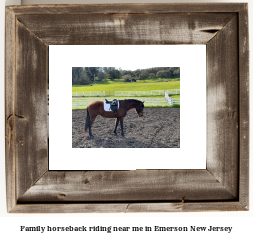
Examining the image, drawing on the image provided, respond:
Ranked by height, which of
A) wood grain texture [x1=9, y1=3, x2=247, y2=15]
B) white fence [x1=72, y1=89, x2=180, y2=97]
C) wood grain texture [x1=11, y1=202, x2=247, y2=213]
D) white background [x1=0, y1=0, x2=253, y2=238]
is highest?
wood grain texture [x1=9, y1=3, x2=247, y2=15]

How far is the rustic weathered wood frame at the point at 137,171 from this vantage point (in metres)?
0.64

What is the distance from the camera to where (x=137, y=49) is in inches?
25.8

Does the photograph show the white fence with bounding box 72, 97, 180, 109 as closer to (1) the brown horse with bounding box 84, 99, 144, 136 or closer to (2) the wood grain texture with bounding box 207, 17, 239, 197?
(1) the brown horse with bounding box 84, 99, 144, 136

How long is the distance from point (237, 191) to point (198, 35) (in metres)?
0.52

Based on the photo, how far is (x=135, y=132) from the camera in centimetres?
67

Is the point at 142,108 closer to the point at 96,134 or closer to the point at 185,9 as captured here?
the point at 96,134

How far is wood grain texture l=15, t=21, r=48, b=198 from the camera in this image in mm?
653

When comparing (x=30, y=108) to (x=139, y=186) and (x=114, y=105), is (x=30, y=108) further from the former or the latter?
(x=139, y=186)

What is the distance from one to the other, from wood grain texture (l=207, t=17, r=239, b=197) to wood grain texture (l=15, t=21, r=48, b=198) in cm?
54

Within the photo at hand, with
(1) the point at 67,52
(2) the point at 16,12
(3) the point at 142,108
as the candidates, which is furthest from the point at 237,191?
(2) the point at 16,12

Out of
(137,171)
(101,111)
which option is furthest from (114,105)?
(137,171)

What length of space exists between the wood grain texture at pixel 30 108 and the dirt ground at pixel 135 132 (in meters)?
0.11

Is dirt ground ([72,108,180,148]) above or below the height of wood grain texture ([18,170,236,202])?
above

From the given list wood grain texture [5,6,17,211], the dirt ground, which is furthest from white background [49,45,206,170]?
wood grain texture [5,6,17,211]
